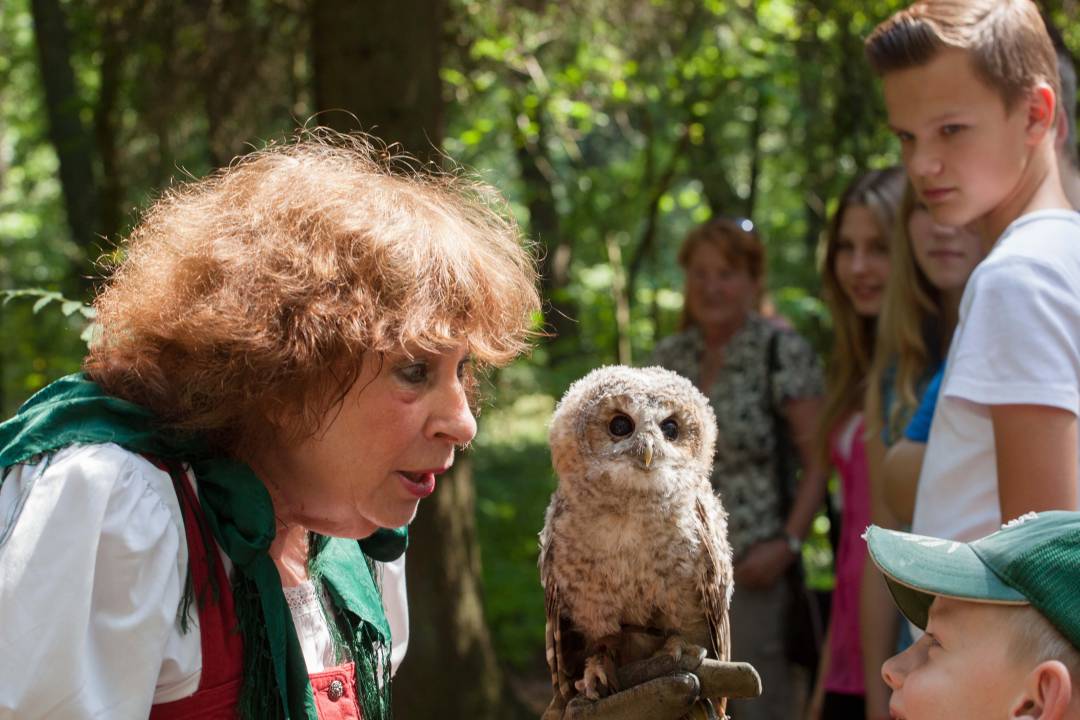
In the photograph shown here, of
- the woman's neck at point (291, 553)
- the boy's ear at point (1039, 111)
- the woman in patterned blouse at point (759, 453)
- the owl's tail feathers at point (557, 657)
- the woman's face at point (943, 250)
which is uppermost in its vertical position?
the boy's ear at point (1039, 111)

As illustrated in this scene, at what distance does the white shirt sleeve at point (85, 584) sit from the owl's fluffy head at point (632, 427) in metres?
0.87

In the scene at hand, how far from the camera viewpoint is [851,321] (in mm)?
4059

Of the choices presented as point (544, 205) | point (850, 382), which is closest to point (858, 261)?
point (850, 382)

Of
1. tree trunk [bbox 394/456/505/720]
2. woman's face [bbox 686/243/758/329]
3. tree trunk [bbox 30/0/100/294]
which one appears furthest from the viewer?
tree trunk [bbox 30/0/100/294]

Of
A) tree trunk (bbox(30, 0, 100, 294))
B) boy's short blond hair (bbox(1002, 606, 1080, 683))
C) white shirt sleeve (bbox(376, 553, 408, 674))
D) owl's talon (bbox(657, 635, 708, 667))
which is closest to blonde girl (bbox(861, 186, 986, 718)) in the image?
owl's talon (bbox(657, 635, 708, 667))

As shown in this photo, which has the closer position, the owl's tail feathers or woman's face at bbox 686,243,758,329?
the owl's tail feathers

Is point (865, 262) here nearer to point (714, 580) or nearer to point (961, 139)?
point (961, 139)

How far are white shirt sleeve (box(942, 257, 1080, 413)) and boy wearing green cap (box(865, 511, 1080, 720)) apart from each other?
0.59m

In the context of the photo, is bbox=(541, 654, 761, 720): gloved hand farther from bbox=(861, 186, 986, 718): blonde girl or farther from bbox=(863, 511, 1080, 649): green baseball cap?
bbox=(861, 186, 986, 718): blonde girl

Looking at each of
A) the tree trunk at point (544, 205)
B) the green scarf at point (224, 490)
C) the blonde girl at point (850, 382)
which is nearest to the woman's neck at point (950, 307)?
the blonde girl at point (850, 382)

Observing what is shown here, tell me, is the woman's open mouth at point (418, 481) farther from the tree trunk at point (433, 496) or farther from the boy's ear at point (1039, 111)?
the tree trunk at point (433, 496)

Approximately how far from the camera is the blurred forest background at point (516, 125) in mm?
4785

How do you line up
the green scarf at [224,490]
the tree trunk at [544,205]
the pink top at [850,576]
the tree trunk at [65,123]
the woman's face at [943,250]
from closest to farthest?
the green scarf at [224,490] → the woman's face at [943,250] → the pink top at [850,576] → the tree trunk at [544,205] → the tree trunk at [65,123]

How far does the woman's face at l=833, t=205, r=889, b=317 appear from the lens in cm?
397
